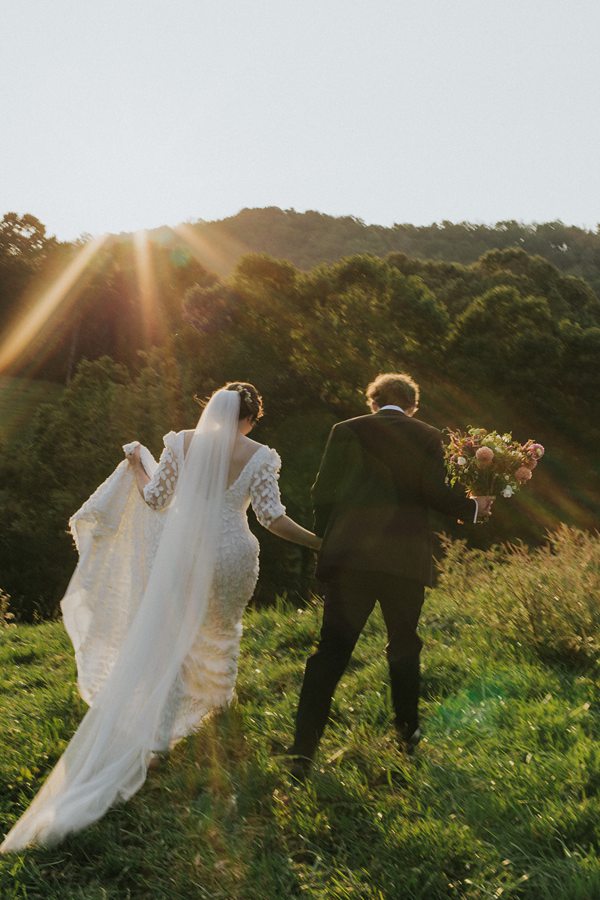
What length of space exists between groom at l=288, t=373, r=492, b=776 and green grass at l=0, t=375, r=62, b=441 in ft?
98.8

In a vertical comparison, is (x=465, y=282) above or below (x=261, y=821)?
above

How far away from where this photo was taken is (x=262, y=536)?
849 inches

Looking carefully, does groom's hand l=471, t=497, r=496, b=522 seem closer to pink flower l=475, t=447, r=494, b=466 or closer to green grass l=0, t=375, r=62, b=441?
pink flower l=475, t=447, r=494, b=466

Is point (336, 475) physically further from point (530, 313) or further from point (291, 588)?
point (530, 313)

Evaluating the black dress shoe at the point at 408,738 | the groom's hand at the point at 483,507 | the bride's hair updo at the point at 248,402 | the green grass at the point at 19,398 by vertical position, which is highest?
the bride's hair updo at the point at 248,402

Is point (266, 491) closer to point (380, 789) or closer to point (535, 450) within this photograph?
point (535, 450)

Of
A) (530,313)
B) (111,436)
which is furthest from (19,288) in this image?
(530,313)

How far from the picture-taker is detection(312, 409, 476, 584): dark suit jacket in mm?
4273

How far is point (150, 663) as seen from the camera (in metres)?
4.66

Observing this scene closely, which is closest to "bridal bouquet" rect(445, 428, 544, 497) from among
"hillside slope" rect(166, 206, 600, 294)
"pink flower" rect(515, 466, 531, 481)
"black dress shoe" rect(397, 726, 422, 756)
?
"pink flower" rect(515, 466, 531, 481)

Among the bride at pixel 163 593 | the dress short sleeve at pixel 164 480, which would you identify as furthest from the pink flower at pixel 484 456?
the dress short sleeve at pixel 164 480

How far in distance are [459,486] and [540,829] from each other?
1.91 m

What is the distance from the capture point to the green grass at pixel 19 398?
35094 millimetres

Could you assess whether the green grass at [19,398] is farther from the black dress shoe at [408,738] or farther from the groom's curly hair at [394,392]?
the black dress shoe at [408,738]
